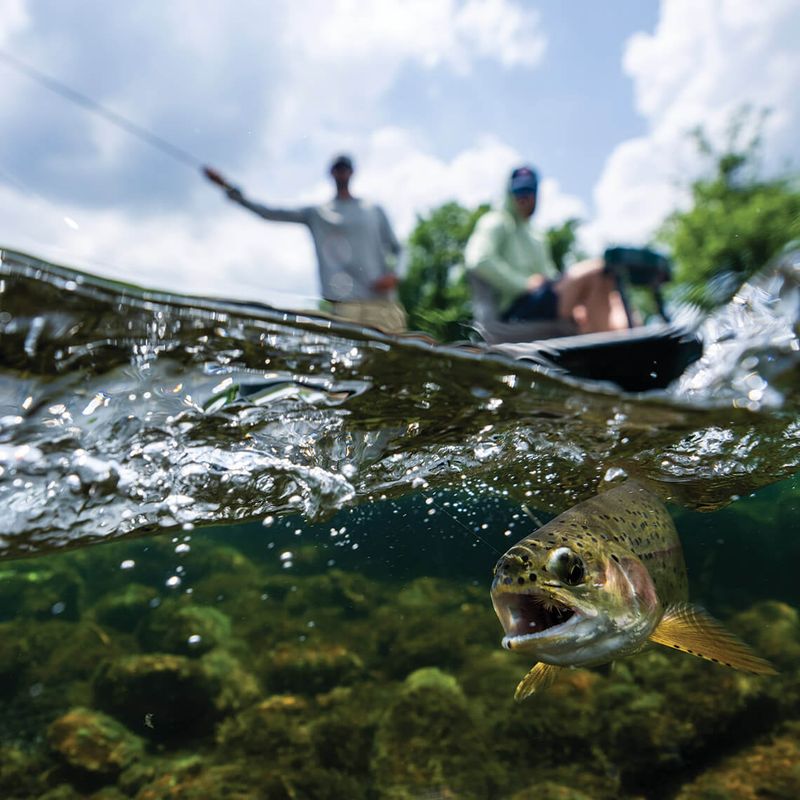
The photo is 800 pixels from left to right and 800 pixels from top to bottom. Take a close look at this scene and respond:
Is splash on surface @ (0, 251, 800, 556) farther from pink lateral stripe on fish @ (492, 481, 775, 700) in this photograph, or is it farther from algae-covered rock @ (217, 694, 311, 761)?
algae-covered rock @ (217, 694, 311, 761)

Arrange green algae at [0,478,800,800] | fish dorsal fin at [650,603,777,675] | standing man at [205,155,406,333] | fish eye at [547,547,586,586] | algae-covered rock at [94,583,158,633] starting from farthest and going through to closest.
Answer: algae-covered rock at [94,583,158,633], green algae at [0,478,800,800], standing man at [205,155,406,333], fish dorsal fin at [650,603,777,675], fish eye at [547,547,586,586]

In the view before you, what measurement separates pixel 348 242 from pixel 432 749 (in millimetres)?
6887

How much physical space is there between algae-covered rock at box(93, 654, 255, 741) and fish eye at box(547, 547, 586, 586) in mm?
8188

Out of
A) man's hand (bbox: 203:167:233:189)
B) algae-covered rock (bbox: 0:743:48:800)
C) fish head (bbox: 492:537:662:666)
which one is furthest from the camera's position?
algae-covered rock (bbox: 0:743:48:800)

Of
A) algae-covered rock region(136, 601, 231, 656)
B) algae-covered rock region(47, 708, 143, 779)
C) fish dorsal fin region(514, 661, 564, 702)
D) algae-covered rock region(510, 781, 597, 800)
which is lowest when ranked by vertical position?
algae-covered rock region(510, 781, 597, 800)

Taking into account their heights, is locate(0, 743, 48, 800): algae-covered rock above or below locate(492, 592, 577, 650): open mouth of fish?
below

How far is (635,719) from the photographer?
9.02 metres

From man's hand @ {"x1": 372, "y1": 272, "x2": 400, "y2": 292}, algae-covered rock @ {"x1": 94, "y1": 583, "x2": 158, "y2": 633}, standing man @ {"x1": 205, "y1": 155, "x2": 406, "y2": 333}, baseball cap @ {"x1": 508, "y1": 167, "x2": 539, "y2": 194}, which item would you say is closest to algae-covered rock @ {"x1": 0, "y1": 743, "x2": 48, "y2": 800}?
algae-covered rock @ {"x1": 94, "y1": 583, "x2": 158, "y2": 633}

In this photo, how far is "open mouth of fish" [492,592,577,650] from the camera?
2.92m

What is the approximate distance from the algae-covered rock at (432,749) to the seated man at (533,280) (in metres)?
6.30

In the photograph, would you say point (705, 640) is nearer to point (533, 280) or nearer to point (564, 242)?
point (533, 280)

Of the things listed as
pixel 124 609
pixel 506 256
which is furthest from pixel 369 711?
pixel 506 256

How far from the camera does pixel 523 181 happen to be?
536cm

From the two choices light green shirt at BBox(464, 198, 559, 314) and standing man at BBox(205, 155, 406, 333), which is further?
light green shirt at BBox(464, 198, 559, 314)
